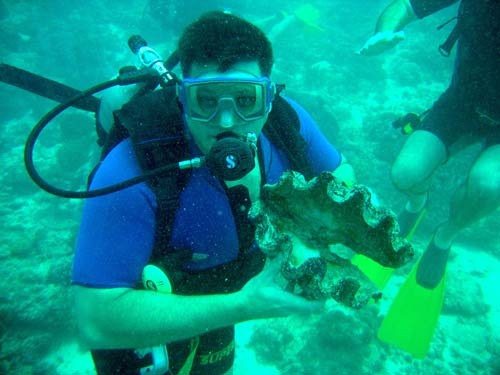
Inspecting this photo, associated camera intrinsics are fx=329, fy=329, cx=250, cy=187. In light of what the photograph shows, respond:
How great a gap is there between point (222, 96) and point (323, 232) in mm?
1146

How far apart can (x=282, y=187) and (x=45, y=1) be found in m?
25.8

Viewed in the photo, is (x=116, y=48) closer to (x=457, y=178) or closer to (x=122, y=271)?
(x=457, y=178)

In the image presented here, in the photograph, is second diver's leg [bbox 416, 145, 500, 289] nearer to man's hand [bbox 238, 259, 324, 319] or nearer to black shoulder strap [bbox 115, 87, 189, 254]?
man's hand [bbox 238, 259, 324, 319]

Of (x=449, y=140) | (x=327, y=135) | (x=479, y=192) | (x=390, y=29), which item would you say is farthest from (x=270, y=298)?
(x=327, y=135)

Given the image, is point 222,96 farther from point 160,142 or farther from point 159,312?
point 159,312

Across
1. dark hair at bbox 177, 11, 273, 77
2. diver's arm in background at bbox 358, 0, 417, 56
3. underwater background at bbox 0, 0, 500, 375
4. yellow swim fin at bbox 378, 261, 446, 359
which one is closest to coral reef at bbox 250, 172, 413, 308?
dark hair at bbox 177, 11, 273, 77

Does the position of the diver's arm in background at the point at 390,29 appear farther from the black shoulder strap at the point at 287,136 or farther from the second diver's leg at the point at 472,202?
the black shoulder strap at the point at 287,136

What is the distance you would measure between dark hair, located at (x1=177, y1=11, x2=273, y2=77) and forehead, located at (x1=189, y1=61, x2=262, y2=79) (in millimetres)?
26

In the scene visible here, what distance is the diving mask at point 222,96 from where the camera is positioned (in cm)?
227

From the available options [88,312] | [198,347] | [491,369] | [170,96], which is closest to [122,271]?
[88,312]

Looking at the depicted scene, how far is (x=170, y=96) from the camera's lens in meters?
2.64

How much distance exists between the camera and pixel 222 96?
229 centimetres

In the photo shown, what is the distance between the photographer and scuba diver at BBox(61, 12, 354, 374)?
1.89 m

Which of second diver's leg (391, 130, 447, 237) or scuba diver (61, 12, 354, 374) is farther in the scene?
second diver's leg (391, 130, 447, 237)
